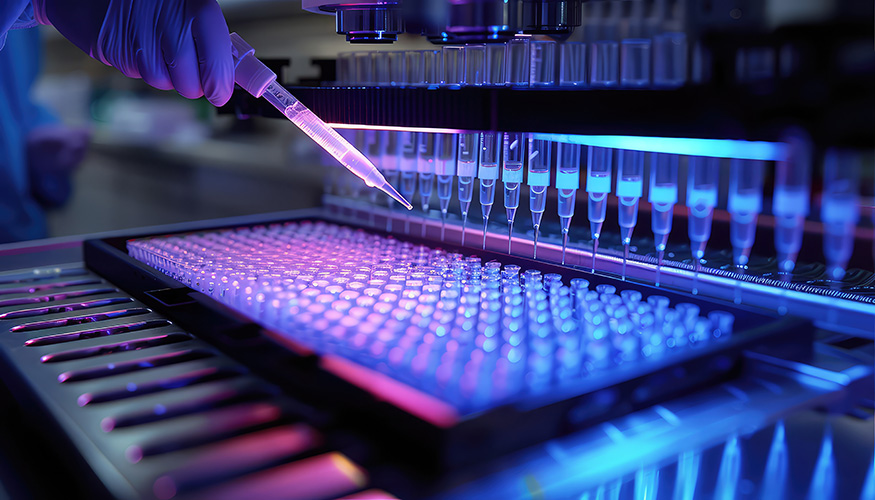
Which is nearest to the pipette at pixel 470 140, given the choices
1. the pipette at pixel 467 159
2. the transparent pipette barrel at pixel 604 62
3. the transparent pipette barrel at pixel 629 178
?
the pipette at pixel 467 159

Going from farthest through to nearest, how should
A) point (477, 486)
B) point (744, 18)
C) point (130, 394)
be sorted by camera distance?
point (130, 394), point (744, 18), point (477, 486)

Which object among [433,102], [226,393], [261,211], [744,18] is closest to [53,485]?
[226,393]

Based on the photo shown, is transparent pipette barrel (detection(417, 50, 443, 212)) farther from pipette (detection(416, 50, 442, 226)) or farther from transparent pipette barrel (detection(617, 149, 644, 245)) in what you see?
transparent pipette barrel (detection(617, 149, 644, 245))

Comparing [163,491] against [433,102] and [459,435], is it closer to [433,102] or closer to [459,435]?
[459,435]

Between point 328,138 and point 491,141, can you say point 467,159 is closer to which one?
point 491,141

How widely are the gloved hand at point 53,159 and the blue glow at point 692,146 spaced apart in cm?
303

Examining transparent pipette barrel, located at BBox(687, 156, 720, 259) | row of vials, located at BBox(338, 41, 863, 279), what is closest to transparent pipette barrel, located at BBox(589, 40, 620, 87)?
row of vials, located at BBox(338, 41, 863, 279)

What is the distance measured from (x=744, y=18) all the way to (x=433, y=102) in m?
0.57

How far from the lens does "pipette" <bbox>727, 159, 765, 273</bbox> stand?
1.18m

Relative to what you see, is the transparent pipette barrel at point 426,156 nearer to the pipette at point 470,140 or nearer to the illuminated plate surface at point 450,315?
the pipette at point 470,140

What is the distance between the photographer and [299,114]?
1603 millimetres

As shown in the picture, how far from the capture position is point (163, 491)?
840 millimetres

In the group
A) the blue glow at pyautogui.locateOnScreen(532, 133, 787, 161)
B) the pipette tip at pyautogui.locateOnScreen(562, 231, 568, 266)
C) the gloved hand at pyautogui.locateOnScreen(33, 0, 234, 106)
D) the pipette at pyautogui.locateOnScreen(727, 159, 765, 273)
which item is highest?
the gloved hand at pyautogui.locateOnScreen(33, 0, 234, 106)

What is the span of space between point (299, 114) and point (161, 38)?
1.26 feet
